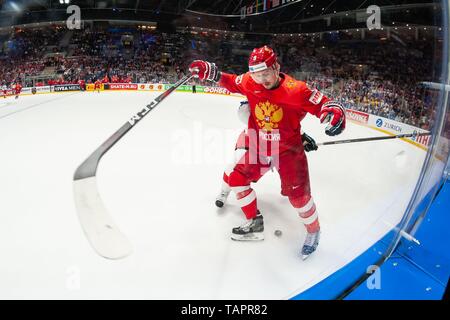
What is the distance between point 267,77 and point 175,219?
1409 mm

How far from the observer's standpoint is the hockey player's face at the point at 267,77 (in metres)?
1.78

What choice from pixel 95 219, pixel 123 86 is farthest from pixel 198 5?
pixel 95 219

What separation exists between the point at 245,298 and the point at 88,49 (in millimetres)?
17723

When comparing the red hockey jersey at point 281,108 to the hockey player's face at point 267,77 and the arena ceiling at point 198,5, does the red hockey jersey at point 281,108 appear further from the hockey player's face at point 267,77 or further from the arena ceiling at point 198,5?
the arena ceiling at point 198,5

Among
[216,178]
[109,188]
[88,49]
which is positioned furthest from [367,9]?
[88,49]

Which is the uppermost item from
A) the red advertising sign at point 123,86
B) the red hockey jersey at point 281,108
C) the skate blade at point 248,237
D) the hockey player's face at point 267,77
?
the red advertising sign at point 123,86

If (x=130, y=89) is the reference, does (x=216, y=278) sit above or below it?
below

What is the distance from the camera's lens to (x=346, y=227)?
7.47 feet

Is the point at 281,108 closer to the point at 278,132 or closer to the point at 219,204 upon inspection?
the point at 278,132

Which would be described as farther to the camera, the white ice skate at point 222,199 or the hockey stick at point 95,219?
the white ice skate at point 222,199

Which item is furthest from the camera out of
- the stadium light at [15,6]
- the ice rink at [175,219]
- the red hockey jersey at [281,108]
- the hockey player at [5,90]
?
the stadium light at [15,6]

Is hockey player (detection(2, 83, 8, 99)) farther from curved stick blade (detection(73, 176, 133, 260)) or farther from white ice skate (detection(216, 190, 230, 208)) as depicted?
curved stick blade (detection(73, 176, 133, 260))

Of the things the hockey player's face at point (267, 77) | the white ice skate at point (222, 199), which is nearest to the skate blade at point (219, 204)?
the white ice skate at point (222, 199)

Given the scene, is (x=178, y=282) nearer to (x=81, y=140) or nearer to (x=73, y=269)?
(x=73, y=269)
